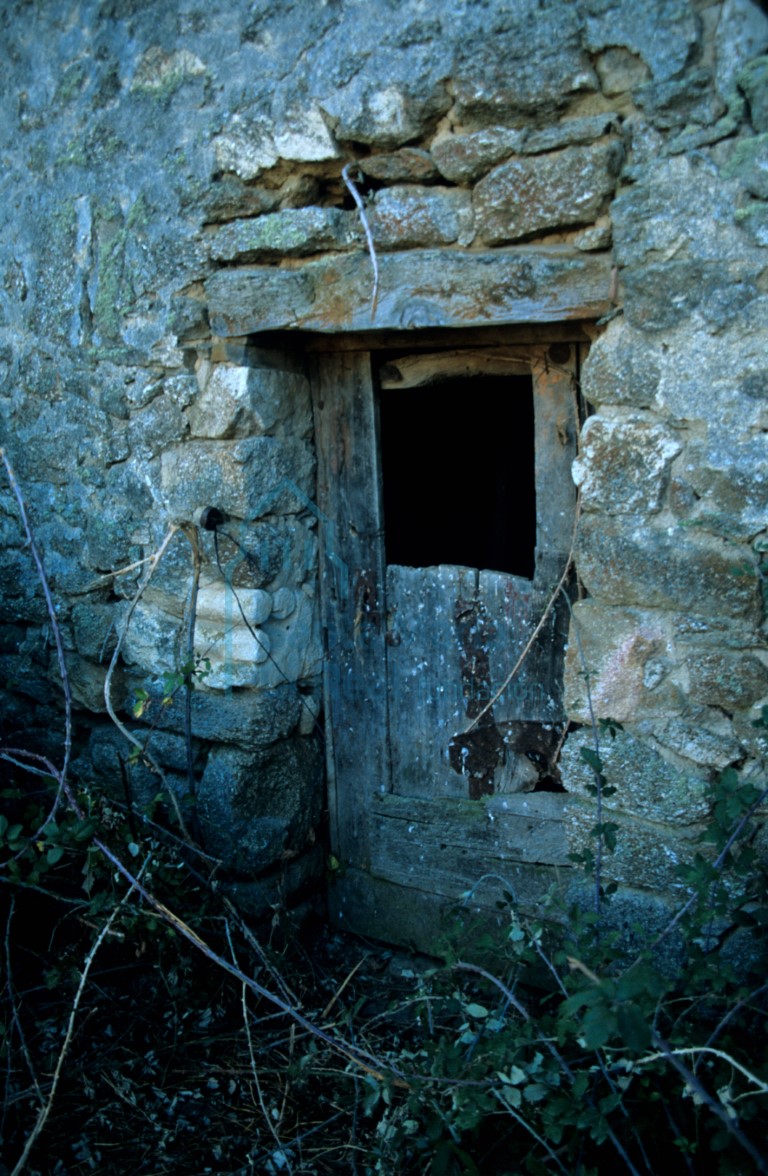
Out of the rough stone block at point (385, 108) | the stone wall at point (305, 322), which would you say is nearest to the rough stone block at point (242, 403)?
the stone wall at point (305, 322)

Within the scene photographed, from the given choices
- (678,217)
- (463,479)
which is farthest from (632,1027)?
(463,479)

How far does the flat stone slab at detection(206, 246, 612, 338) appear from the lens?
7.41 ft

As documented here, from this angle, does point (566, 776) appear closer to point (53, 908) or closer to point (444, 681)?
point (444, 681)

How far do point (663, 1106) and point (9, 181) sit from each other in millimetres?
3206

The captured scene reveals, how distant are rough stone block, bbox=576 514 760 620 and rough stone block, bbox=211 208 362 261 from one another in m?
0.99

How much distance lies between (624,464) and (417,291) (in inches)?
27.2

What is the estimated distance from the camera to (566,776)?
8.11 feet

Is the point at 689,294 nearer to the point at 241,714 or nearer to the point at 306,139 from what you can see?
the point at 306,139

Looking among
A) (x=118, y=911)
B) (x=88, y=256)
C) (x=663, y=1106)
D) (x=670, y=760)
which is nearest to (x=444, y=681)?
(x=670, y=760)

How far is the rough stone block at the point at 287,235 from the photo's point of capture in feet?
8.33

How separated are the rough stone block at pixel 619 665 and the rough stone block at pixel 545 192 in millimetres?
900

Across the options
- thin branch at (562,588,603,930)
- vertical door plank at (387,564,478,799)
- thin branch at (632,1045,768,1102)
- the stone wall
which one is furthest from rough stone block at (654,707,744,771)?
vertical door plank at (387,564,478,799)

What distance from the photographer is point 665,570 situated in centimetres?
222

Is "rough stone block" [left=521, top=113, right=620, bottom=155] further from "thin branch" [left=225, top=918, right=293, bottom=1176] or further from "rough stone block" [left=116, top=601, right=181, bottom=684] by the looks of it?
"thin branch" [left=225, top=918, right=293, bottom=1176]
